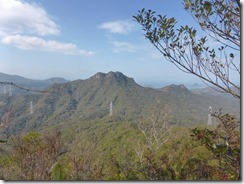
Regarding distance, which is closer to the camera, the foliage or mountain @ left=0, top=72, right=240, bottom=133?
the foliage

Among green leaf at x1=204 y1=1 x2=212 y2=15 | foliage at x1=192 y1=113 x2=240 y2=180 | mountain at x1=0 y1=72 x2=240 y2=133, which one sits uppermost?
green leaf at x1=204 y1=1 x2=212 y2=15

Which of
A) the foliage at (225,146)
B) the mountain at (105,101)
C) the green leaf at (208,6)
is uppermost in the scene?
the green leaf at (208,6)

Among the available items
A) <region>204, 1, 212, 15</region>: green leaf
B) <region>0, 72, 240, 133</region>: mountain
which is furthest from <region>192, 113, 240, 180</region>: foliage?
<region>0, 72, 240, 133</region>: mountain

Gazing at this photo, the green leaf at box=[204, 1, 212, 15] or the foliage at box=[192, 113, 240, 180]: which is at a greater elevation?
the green leaf at box=[204, 1, 212, 15]

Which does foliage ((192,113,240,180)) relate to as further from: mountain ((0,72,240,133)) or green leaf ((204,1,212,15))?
mountain ((0,72,240,133))

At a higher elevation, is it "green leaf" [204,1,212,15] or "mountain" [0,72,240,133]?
"green leaf" [204,1,212,15]

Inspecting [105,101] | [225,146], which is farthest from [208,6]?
[105,101]

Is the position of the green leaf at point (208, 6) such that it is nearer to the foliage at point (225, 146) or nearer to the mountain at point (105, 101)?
the foliage at point (225, 146)

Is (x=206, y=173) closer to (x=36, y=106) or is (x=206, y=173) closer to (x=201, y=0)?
(x=201, y=0)

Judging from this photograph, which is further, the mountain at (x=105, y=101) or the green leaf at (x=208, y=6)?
the mountain at (x=105, y=101)

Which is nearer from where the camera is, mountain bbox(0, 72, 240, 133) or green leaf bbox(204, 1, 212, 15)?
green leaf bbox(204, 1, 212, 15)

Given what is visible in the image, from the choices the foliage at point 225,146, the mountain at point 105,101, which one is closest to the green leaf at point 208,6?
the foliage at point 225,146
